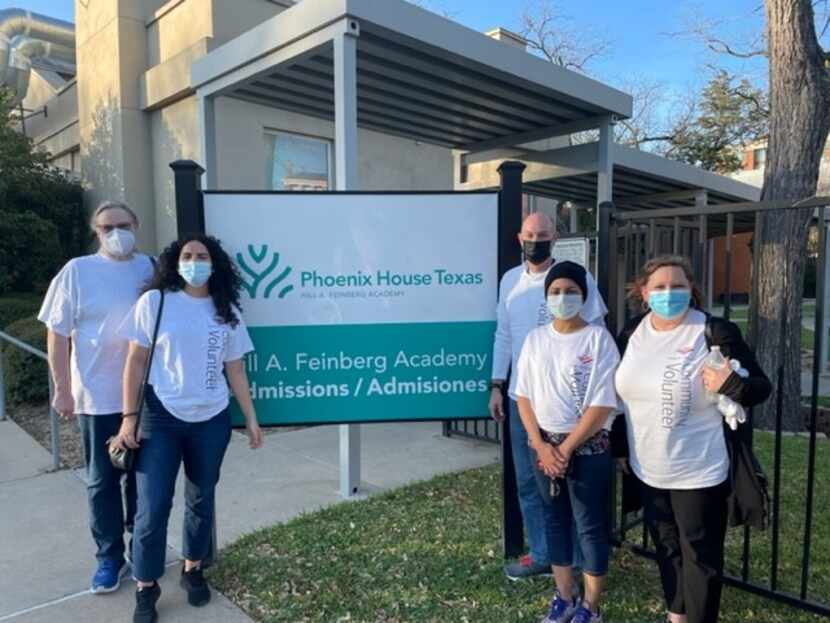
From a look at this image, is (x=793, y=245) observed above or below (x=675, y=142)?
below

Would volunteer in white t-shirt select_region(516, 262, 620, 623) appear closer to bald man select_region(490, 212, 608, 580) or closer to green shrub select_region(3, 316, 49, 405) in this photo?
bald man select_region(490, 212, 608, 580)

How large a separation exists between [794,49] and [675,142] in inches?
955

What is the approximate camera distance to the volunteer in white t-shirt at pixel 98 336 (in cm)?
299

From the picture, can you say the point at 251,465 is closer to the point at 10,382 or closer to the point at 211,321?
the point at 211,321

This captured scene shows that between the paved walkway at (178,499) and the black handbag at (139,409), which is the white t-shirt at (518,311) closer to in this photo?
the black handbag at (139,409)

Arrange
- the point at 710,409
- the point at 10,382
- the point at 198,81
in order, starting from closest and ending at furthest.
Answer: the point at 710,409 < the point at 198,81 < the point at 10,382

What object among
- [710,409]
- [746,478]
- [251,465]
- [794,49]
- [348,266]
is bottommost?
[251,465]

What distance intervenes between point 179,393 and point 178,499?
205cm

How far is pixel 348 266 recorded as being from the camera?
3477 mm

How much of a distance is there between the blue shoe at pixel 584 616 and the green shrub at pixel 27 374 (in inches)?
260

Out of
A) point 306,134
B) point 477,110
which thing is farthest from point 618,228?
point 306,134

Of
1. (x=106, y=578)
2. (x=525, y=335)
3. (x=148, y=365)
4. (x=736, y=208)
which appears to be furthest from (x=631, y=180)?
(x=106, y=578)

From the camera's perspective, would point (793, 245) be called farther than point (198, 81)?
Yes

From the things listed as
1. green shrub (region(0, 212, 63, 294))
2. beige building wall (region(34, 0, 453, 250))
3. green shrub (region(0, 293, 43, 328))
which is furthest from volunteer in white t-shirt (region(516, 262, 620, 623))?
green shrub (region(0, 212, 63, 294))
